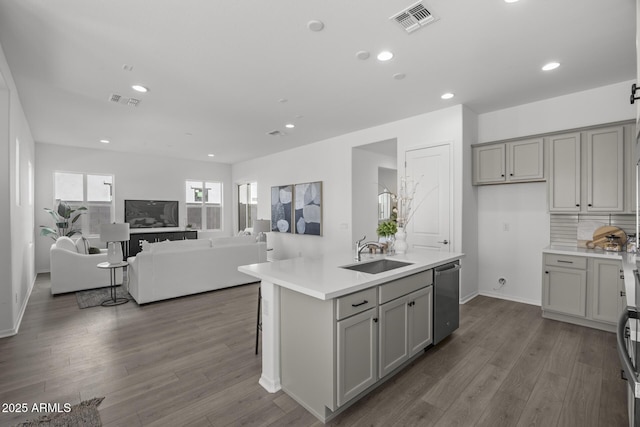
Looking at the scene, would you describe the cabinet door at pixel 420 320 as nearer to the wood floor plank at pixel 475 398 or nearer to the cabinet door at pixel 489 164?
the wood floor plank at pixel 475 398

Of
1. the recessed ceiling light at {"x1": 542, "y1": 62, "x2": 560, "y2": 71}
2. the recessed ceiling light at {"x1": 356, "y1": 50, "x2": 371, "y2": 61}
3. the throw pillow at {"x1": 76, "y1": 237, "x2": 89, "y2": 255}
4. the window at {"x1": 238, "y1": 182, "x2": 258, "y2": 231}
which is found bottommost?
the throw pillow at {"x1": 76, "y1": 237, "x2": 89, "y2": 255}

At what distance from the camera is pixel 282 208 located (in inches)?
293

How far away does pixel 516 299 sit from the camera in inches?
169

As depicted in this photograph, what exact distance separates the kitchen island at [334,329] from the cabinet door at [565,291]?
207cm

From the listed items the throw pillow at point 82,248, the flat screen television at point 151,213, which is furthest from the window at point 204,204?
the throw pillow at point 82,248

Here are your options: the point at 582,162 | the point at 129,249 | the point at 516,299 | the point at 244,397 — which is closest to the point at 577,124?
the point at 582,162

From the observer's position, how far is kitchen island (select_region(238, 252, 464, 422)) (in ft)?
6.16

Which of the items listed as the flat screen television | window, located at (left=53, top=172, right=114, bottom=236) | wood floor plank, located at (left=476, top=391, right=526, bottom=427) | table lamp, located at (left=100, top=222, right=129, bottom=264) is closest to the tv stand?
the flat screen television

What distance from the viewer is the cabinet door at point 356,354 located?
6.19 feet

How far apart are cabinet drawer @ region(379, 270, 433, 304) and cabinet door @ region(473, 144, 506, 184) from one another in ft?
7.40

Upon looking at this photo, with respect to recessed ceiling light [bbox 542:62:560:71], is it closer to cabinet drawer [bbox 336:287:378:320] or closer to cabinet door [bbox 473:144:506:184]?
cabinet door [bbox 473:144:506:184]

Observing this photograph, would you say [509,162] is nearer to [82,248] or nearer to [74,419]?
[74,419]

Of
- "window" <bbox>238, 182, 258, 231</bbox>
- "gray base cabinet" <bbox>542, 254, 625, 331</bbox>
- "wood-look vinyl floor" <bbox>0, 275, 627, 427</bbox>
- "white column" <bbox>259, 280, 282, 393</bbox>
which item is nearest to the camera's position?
"wood-look vinyl floor" <bbox>0, 275, 627, 427</bbox>

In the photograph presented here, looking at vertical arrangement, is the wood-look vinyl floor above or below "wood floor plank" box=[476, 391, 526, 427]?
above
